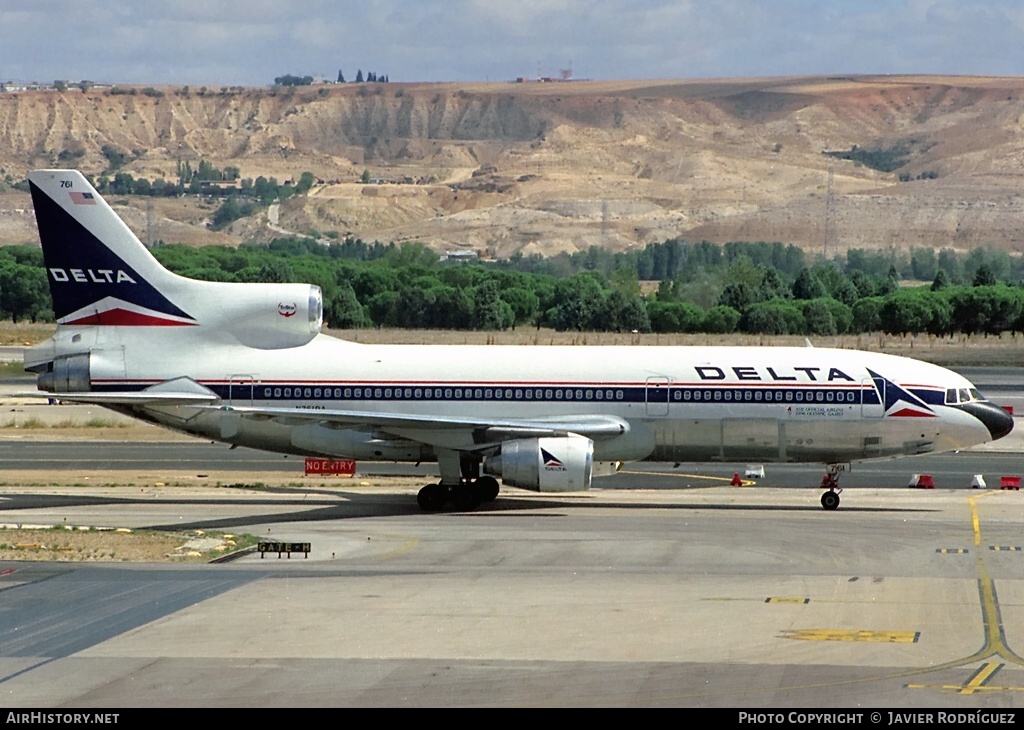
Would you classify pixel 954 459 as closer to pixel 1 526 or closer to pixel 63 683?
pixel 1 526

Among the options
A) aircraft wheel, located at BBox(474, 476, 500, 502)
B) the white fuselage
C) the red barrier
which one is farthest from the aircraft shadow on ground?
the red barrier

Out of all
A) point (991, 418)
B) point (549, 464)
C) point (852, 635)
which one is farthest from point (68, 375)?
point (991, 418)

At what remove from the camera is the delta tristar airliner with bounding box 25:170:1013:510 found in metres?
42.5

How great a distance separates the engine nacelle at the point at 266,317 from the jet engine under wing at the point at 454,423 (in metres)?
2.29

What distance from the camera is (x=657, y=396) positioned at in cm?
4253

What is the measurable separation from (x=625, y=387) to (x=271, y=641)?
64.4 feet

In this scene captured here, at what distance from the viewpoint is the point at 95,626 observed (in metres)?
25.7

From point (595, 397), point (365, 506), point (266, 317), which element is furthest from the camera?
point (266, 317)

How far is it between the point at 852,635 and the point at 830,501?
1708 cm

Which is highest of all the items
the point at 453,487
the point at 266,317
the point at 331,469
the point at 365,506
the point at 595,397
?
the point at 266,317

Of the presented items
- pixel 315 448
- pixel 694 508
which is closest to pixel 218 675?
pixel 315 448

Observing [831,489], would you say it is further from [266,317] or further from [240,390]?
[240,390]

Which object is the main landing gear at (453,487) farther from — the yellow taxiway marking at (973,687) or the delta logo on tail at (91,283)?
the yellow taxiway marking at (973,687)

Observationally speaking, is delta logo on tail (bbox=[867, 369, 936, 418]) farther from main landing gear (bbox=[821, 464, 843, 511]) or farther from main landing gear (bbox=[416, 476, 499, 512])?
main landing gear (bbox=[416, 476, 499, 512])
